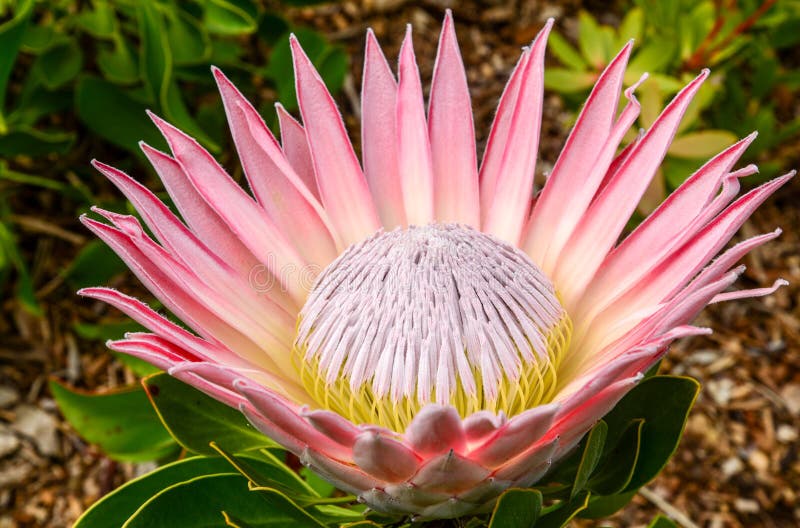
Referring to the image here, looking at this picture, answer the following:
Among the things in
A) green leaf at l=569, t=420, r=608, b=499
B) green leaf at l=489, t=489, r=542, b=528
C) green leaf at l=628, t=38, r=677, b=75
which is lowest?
green leaf at l=489, t=489, r=542, b=528

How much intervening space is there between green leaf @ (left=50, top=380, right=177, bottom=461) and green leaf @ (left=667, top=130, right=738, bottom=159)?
1564 mm

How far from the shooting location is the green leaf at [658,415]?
1.46 metres

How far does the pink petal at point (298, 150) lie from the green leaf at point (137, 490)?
0.54 metres

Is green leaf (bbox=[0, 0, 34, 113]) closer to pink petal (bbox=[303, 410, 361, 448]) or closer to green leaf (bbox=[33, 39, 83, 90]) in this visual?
green leaf (bbox=[33, 39, 83, 90])

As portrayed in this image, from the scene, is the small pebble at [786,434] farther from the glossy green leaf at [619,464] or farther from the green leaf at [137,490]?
the green leaf at [137,490]

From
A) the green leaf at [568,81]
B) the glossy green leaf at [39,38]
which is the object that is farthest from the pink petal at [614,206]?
the glossy green leaf at [39,38]

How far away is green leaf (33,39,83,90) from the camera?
251cm

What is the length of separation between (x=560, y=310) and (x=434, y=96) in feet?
1.48

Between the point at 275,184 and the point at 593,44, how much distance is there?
1.59m

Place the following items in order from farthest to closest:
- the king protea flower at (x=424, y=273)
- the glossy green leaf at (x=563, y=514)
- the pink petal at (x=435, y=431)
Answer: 1. the glossy green leaf at (x=563, y=514)
2. the king protea flower at (x=424, y=273)
3. the pink petal at (x=435, y=431)

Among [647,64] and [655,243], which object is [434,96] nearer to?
[655,243]

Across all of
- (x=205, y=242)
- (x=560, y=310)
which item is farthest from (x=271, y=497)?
(x=560, y=310)

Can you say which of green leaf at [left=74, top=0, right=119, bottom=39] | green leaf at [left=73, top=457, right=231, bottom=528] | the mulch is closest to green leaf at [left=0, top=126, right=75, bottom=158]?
green leaf at [left=74, top=0, right=119, bottom=39]

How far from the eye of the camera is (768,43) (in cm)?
304
